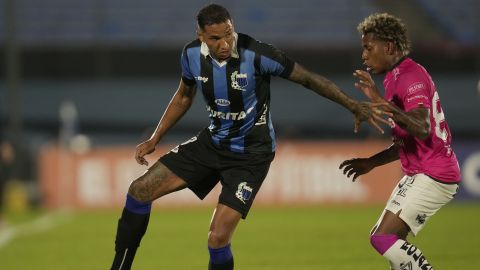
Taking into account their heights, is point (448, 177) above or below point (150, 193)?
above

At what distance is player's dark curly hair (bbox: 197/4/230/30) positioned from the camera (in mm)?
6801

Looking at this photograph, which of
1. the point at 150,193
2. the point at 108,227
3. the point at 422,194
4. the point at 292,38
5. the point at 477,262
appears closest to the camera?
the point at 422,194

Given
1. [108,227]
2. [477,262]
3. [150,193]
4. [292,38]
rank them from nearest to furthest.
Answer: [150,193] < [477,262] < [108,227] < [292,38]

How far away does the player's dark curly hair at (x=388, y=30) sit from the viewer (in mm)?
6742

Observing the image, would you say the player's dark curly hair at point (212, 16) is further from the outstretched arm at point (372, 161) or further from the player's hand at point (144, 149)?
the outstretched arm at point (372, 161)

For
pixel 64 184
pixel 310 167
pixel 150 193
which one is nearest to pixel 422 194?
pixel 150 193

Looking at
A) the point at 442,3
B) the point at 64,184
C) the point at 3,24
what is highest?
the point at 442,3

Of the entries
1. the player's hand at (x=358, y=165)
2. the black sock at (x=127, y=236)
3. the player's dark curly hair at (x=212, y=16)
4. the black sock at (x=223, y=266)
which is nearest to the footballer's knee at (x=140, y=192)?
the black sock at (x=127, y=236)

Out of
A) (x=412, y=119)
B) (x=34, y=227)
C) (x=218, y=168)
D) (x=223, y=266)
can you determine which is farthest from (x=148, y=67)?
(x=412, y=119)

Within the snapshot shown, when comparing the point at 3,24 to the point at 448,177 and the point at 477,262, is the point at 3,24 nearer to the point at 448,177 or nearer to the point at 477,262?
the point at 477,262

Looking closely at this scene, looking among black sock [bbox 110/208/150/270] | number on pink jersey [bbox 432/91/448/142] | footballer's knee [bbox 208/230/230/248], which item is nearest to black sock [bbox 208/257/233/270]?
footballer's knee [bbox 208/230/230/248]

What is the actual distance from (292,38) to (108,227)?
35.3 ft

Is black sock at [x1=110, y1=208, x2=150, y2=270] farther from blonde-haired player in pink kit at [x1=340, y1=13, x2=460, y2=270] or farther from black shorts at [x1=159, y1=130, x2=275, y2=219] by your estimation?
blonde-haired player in pink kit at [x1=340, y1=13, x2=460, y2=270]

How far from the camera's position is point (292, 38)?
24.0 m
